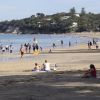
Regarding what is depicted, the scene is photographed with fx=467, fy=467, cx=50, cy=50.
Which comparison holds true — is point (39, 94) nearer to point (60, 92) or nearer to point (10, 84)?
point (60, 92)

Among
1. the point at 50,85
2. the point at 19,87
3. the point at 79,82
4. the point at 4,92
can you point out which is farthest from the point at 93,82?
the point at 4,92

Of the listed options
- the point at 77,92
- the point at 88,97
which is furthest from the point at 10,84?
the point at 88,97

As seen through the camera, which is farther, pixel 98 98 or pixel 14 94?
pixel 14 94

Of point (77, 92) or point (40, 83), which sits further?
point (40, 83)

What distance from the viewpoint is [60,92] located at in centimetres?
1662

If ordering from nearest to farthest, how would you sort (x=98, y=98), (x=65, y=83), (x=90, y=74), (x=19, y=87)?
(x=98, y=98) → (x=19, y=87) → (x=65, y=83) → (x=90, y=74)

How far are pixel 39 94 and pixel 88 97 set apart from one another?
1.90 m

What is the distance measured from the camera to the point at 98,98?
1482 cm

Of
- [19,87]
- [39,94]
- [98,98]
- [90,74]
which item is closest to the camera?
[98,98]

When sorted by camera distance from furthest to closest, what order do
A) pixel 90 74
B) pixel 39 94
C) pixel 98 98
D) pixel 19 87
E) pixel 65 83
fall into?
pixel 90 74, pixel 65 83, pixel 19 87, pixel 39 94, pixel 98 98

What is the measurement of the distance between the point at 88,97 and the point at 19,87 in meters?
4.18

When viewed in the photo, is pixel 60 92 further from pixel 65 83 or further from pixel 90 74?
pixel 90 74

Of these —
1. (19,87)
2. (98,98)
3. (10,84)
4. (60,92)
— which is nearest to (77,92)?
(60,92)

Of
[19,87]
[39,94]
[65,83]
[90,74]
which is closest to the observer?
[39,94]
